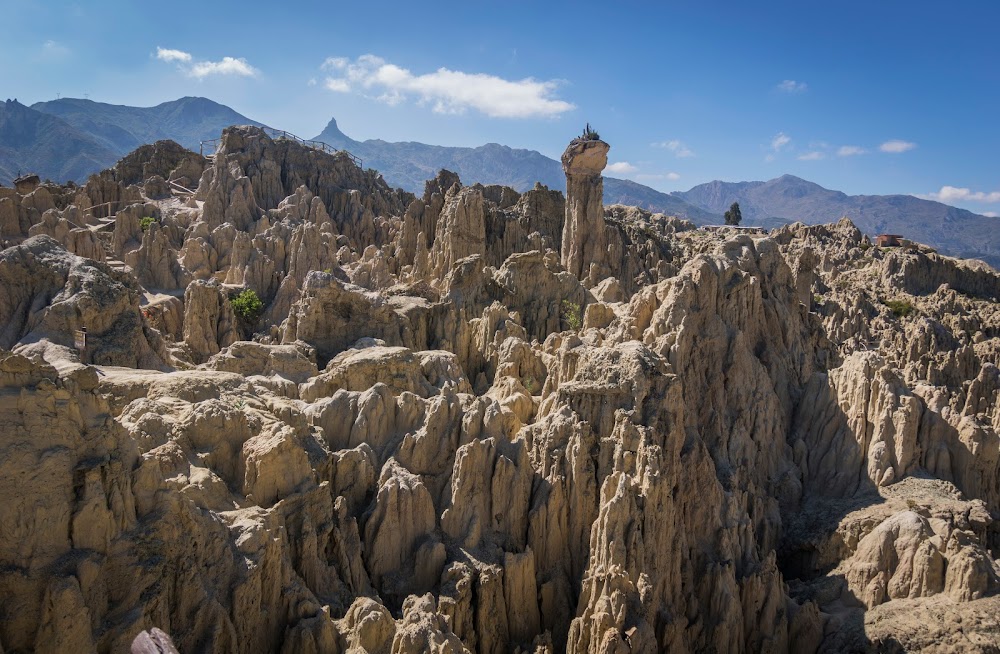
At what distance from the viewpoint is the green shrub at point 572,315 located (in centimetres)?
4109

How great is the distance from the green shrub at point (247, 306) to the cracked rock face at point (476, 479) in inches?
149

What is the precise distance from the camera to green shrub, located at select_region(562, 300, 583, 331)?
135 feet

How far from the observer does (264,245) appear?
54469mm

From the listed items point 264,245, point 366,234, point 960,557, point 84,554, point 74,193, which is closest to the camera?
point 84,554

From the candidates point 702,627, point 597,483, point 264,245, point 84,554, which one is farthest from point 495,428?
point 264,245

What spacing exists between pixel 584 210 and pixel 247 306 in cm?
2525

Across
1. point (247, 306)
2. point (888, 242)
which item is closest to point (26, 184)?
point (247, 306)

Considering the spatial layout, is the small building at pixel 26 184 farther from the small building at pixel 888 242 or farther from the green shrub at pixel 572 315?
the small building at pixel 888 242

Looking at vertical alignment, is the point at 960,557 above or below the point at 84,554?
below

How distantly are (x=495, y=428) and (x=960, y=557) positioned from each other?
13.8m

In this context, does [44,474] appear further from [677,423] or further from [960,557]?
[960,557]

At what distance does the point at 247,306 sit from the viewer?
1724 inches

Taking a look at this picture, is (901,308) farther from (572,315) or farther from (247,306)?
(247,306)

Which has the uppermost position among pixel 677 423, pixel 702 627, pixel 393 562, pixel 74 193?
pixel 74 193
